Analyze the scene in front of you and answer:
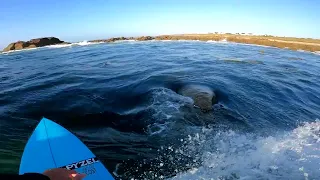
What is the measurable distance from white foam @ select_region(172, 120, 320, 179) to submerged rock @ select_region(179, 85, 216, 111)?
8.46 feet

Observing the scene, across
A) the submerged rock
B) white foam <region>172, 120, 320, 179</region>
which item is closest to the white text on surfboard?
white foam <region>172, 120, 320, 179</region>

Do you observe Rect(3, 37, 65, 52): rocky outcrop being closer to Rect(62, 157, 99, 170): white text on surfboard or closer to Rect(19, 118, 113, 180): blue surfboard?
Rect(19, 118, 113, 180): blue surfboard

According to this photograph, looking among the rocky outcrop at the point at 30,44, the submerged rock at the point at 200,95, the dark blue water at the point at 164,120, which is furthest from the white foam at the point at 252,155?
the rocky outcrop at the point at 30,44

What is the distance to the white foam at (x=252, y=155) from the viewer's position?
809 centimetres

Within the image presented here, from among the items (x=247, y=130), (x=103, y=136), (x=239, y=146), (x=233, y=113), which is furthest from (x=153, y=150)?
(x=233, y=113)

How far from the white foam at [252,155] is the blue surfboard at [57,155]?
262cm

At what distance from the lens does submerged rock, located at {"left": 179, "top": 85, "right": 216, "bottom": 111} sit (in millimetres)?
13258

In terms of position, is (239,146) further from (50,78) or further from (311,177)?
(50,78)

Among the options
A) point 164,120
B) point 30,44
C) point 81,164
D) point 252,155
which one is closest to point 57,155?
point 81,164

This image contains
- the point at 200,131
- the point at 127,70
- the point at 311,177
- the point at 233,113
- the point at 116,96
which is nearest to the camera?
the point at 311,177

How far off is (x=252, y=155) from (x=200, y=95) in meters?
5.89

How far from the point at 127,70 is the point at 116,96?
8354 mm

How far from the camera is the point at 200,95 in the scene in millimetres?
14641

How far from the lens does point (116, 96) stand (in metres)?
14.8
